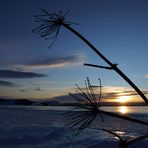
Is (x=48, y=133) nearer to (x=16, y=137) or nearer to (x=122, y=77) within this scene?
(x=16, y=137)

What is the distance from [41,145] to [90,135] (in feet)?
13.7

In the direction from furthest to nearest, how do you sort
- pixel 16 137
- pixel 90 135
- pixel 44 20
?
pixel 90 135
pixel 16 137
pixel 44 20

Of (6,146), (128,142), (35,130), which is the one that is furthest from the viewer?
(35,130)

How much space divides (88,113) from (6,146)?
16.8 meters

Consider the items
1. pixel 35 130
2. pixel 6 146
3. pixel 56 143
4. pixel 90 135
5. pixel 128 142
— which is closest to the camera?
pixel 128 142

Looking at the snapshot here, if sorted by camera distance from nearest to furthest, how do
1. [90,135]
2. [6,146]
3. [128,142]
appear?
[128,142] < [6,146] < [90,135]

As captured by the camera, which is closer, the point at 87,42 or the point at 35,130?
the point at 87,42

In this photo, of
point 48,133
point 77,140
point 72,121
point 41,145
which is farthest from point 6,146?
point 72,121

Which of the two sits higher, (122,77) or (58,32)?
(58,32)

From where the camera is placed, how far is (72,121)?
971 mm

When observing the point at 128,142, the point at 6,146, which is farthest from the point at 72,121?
the point at 6,146

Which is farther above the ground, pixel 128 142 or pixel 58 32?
pixel 58 32

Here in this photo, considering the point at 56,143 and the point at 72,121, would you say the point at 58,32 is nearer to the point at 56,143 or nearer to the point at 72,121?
the point at 72,121

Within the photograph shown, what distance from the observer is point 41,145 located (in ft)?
58.4
